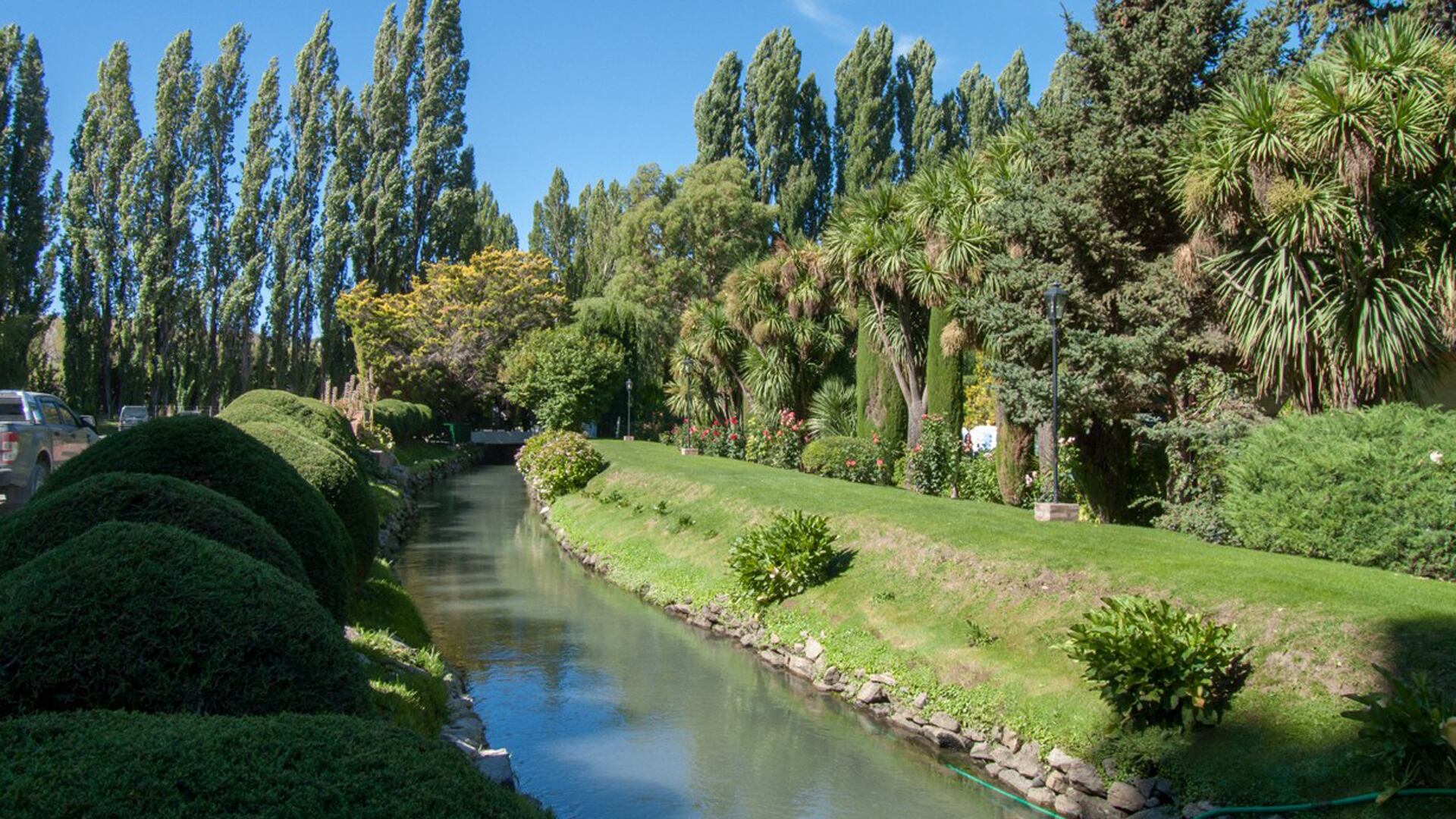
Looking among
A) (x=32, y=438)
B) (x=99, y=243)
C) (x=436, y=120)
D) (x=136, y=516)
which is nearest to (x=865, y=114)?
(x=436, y=120)

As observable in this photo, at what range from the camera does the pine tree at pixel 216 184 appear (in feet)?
141

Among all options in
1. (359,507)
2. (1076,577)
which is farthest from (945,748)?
(359,507)

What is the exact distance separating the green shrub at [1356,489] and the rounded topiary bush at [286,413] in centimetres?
1172

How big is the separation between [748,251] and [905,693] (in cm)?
4108

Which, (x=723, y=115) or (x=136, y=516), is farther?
(x=723, y=115)

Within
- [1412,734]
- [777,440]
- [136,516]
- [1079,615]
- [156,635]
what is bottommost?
[1412,734]

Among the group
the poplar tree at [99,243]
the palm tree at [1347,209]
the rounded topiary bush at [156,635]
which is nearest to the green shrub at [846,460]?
the palm tree at [1347,209]

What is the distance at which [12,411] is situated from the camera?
1645cm

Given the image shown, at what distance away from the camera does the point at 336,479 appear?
10289 mm

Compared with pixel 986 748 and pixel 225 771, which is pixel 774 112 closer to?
pixel 986 748

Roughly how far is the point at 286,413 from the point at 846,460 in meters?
12.0

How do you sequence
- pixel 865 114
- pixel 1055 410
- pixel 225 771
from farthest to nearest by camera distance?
pixel 865 114 < pixel 1055 410 < pixel 225 771

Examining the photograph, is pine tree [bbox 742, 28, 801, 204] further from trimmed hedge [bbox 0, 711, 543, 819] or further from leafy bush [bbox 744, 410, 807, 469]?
trimmed hedge [bbox 0, 711, 543, 819]

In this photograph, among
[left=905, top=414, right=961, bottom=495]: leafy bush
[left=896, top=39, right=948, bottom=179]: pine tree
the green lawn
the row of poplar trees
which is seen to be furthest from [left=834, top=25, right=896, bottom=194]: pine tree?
the green lawn
